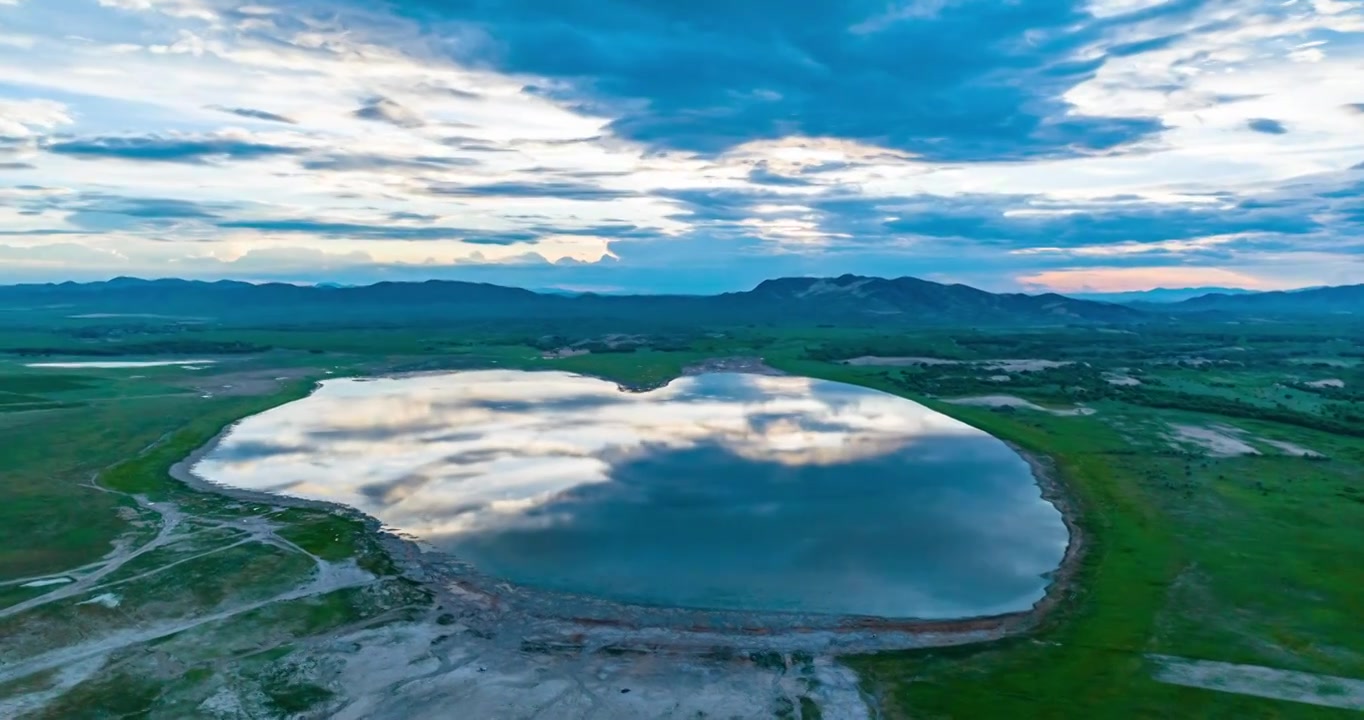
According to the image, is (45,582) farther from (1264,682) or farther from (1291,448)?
(1291,448)

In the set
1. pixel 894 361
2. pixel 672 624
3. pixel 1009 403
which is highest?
pixel 894 361

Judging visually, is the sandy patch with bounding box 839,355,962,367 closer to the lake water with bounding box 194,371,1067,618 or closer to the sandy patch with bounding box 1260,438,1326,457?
the lake water with bounding box 194,371,1067,618

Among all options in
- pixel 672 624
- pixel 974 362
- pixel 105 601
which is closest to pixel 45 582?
pixel 105 601

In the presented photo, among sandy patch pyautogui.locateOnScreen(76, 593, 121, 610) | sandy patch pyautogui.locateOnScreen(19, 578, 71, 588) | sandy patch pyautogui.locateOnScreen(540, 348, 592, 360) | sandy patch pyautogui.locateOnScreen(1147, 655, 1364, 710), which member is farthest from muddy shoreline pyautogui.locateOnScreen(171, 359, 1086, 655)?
sandy patch pyautogui.locateOnScreen(540, 348, 592, 360)

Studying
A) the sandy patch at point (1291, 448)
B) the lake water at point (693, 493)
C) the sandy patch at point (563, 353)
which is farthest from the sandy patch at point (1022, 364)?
the sandy patch at point (563, 353)

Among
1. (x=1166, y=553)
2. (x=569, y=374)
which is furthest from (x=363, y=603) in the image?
(x=569, y=374)

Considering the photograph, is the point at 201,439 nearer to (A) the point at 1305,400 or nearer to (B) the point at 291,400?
(B) the point at 291,400
